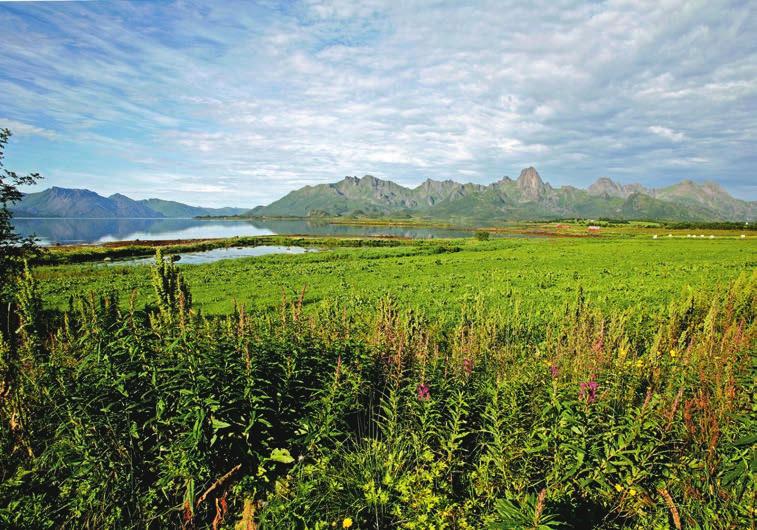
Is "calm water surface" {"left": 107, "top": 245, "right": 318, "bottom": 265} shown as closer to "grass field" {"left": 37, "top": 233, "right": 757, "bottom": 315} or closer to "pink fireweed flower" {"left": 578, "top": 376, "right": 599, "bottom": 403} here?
"grass field" {"left": 37, "top": 233, "right": 757, "bottom": 315}

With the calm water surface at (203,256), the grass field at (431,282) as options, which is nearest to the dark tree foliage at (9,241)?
the grass field at (431,282)

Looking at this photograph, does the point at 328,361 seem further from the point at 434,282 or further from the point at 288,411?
the point at 434,282

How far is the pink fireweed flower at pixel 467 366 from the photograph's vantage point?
6565 mm

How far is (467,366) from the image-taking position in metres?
6.66

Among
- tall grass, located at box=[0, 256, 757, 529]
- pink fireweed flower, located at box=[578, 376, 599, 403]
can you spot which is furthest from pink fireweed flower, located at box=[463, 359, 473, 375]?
pink fireweed flower, located at box=[578, 376, 599, 403]

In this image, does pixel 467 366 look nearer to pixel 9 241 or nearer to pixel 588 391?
pixel 588 391

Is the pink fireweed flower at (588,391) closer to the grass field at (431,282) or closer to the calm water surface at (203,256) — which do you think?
the grass field at (431,282)

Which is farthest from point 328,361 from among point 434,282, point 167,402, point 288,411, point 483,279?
point 483,279

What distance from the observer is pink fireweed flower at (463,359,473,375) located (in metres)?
6.56

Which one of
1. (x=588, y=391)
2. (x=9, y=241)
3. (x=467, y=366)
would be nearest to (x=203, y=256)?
(x=9, y=241)

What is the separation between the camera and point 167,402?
500 cm

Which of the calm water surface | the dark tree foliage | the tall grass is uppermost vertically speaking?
the dark tree foliage

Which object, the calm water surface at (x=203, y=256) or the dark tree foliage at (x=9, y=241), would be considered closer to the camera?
the dark tree foliage at (x=9, y=241)

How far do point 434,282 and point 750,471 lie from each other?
24.4 meters
